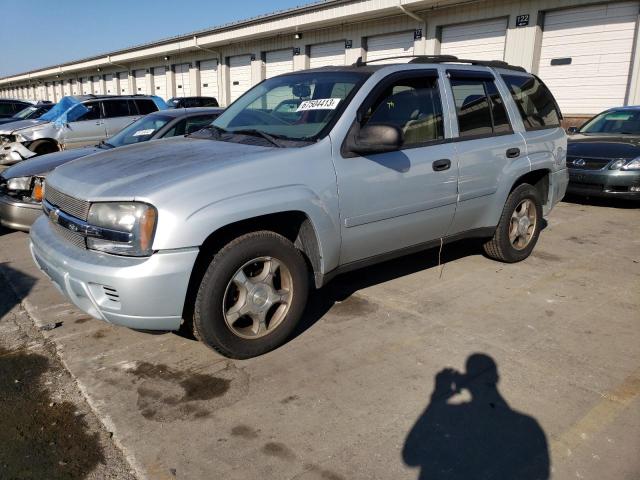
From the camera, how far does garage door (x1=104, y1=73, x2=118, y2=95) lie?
130 feet

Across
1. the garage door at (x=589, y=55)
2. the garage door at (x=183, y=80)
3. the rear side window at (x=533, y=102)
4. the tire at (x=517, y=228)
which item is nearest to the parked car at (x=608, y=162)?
the rear side window at (x=533, y=102)

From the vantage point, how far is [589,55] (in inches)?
533

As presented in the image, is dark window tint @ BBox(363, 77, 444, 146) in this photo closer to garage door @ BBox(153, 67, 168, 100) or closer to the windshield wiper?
the windshield wiper

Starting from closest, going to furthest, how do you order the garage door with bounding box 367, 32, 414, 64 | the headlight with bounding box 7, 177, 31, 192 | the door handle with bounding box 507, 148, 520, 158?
1. the door handle with bounding box 507, 148, 520, 158
2. the headlight with bounding box 7, 177, 31, 192
3. the garage door with bounding box 367, 32, 414, 64

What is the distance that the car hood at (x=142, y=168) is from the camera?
2.94m

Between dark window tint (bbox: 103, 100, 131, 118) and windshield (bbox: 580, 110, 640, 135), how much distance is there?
9.72m

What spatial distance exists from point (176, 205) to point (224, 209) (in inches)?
10.5

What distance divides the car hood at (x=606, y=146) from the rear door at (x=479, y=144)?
4.17 meters

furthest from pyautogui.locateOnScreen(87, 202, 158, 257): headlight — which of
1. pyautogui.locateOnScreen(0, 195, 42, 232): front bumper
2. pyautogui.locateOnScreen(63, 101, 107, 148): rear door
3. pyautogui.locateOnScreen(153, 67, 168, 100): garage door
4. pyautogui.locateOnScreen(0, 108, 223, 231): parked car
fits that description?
pyautogui.locateOnScreen(153, 67, 168, 100): garage door

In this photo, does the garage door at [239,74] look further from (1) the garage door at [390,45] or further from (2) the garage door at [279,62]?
(1) the garage door at [390,45]

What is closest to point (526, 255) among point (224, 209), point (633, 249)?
point (633, 249)

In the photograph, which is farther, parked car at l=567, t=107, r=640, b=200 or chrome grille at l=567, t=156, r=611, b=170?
chrome grille at l=567, t=156, r=611, b=170

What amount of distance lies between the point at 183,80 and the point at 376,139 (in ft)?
95.9

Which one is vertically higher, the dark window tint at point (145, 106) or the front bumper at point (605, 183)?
the dark window tint at point (145, 106)
